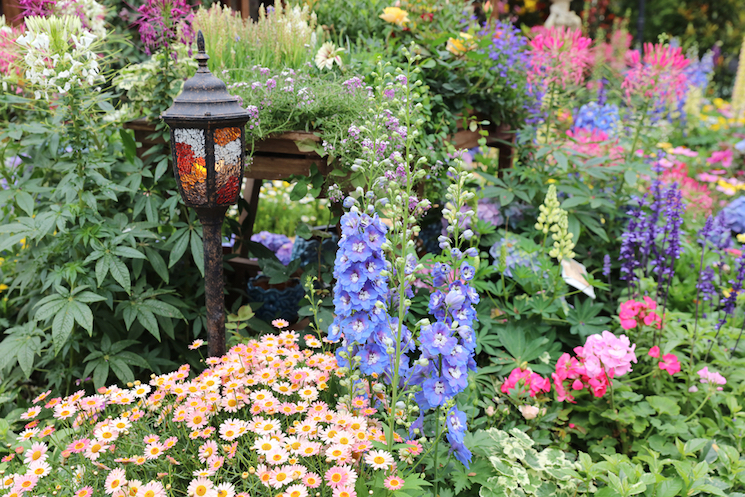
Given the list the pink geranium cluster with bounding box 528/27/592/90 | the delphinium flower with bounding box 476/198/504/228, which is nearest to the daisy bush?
the delphinium flower with bounding box 476/198/504/228

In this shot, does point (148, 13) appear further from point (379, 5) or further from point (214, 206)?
point (379, 5)

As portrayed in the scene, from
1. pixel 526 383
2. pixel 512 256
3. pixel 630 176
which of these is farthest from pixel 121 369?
pixel 630 176

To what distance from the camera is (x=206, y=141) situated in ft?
6.18

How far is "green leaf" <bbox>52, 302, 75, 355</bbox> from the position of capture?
2043 millimetres

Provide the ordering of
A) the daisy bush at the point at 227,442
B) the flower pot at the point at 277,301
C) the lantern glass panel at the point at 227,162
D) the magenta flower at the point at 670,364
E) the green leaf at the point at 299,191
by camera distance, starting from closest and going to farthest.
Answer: the daisy bush at the point at 227,442 → the lantern glass panel at the point at 227,162 → the magenta flower at the point at 670,364 → the green leaf at the point at 299,191 → the flower pot at the point at 277,301

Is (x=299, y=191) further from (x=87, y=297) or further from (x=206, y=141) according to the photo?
(x=87, y=297)

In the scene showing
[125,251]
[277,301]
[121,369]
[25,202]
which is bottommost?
[277,301]

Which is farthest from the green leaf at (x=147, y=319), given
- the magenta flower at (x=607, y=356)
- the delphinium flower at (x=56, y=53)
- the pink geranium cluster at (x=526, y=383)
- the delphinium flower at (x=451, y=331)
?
the magenta flower at (x=607, y=356)

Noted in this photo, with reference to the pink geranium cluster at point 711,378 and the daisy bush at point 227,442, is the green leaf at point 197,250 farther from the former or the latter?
the pink geranium cluster at point 711,378

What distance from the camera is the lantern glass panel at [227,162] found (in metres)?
1.91

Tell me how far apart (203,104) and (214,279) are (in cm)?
67

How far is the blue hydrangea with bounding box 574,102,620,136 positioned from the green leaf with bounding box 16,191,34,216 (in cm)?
367

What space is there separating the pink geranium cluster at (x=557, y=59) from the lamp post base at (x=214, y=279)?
222cm

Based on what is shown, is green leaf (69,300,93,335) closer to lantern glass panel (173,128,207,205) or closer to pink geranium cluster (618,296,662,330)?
lantern glass panel (173,128,207,205)
